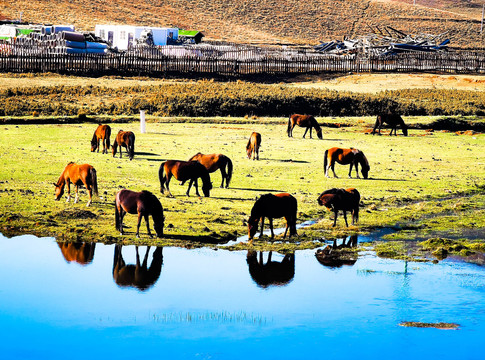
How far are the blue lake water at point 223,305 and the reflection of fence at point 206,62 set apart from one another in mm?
53761

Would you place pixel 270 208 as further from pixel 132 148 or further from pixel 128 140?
pixel 128 140

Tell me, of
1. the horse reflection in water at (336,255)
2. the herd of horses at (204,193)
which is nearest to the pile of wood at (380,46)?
the herd of horses at (204,193)

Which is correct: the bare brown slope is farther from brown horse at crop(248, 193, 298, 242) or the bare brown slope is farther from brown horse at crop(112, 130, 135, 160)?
brown horse at crop(248, 193, 298, 242)

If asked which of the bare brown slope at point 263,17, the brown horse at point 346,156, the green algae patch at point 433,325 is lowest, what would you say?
the green algae patch at point 433,325

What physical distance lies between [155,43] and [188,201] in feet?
237

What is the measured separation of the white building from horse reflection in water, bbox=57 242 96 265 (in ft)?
244

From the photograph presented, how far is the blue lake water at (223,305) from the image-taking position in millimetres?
13461

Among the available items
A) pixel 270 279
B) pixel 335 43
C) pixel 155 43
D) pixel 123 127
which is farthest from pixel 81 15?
pixel 270 279

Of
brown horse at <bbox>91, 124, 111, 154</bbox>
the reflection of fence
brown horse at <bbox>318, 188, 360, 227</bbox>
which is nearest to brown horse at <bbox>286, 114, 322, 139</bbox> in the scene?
brown horse at <bbox>91, 124, 111, 154</bbox>

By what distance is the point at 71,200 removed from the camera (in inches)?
904

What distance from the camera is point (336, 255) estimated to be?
18.8 metres

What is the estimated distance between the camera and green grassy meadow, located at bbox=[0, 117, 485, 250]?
20.7 meters

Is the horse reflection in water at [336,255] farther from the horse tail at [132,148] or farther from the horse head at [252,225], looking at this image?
the horse tail at [132,148]

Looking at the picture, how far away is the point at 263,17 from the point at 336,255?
403 ft
